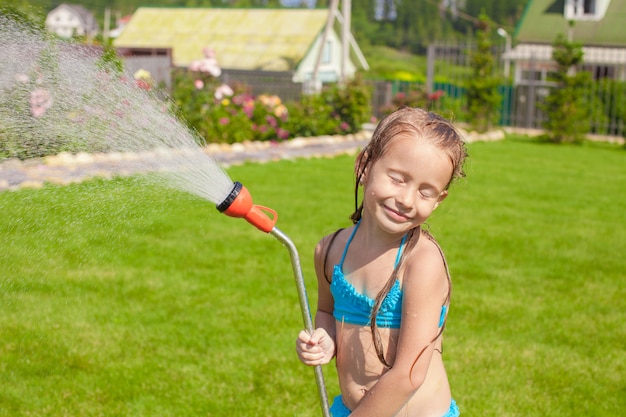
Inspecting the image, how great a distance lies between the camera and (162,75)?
56.1 ft

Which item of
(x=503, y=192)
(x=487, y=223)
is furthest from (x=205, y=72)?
(x=487, y=223)

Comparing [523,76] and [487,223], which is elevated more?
[523,76]

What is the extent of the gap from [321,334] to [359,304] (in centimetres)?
17

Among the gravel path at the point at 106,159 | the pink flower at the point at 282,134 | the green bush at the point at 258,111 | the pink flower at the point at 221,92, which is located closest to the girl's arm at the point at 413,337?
the gravel path at the point at 106,159

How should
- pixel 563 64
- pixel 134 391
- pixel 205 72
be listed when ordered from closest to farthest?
pixel 134 391, pixel 205 72, pixel 563 64

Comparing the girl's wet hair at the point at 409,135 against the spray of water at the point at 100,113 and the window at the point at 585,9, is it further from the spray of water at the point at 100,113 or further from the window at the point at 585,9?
the window at the point at 585,9

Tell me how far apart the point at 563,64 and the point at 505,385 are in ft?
53.8

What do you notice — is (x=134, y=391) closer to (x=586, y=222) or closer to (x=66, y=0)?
(x=586, y=222)

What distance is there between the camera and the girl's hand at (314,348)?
2.51m

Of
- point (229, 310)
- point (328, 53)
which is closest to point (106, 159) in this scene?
point (229, 310)

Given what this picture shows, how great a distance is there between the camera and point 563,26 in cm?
3238

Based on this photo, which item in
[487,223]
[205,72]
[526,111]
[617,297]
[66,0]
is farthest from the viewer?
[66,0]

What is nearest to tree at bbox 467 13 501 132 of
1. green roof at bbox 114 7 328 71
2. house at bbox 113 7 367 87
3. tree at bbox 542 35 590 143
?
tree at bbox 542 35 590 143

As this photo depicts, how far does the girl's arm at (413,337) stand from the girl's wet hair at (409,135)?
1.1 inches
